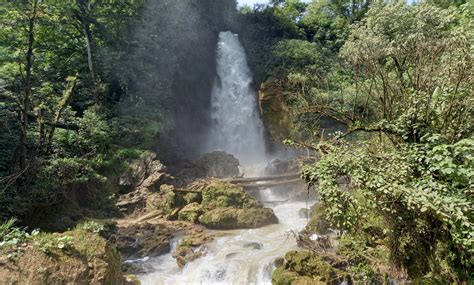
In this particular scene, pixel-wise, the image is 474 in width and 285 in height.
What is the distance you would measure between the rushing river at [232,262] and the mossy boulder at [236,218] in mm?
467

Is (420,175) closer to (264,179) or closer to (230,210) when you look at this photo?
(230,210)

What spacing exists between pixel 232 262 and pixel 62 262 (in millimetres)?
5101

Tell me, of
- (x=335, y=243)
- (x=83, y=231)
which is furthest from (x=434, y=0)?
(x=83, y=231)

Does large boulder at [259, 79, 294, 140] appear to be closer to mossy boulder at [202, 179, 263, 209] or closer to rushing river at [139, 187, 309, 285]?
mossy boulder at [202, 179, 263, 209]

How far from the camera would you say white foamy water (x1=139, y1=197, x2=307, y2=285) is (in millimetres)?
9216

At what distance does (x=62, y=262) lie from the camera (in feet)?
18.9

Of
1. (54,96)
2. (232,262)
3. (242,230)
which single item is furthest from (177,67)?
(232,262)

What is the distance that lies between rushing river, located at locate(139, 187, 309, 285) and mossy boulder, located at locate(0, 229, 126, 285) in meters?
3.34

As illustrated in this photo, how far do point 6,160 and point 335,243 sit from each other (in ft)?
37.9

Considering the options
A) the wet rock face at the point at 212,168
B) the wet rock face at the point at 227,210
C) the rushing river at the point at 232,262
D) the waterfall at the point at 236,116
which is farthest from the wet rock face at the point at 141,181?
the waterfall at the point at 236,116

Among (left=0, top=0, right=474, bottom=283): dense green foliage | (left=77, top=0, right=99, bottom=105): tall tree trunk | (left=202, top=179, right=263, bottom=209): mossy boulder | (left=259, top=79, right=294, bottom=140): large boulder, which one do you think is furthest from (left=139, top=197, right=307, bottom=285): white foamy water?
(left=259, top=79, right=294, bottom=140): large boulder

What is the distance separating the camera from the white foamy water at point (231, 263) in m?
9.22

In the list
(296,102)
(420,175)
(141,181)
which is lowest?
(141,181)

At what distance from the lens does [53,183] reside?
11.2 meters
